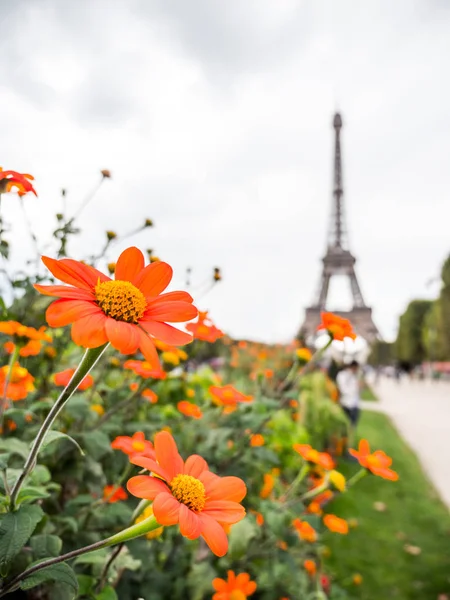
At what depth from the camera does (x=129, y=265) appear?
2.35 ft

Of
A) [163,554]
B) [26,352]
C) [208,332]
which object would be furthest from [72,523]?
[163,554]

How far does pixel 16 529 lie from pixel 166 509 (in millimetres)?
230

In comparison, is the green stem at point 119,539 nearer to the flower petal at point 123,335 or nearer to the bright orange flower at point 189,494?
the bright orange flower at point 189,494

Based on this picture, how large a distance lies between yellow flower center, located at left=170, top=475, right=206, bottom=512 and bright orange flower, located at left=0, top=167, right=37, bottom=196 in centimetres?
61

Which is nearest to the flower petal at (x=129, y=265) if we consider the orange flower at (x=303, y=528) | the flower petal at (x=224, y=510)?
the flower petal at (x=224, y=510)

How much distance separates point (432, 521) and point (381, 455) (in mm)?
3497

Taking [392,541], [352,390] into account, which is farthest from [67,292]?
[352,390]

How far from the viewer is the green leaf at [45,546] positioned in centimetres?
85

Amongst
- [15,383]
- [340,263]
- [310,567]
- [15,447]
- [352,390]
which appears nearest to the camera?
[15,447]

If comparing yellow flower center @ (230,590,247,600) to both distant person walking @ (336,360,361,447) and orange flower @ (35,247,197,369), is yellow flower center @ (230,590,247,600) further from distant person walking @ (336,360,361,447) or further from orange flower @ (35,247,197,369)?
distant person walking @ (336,360,361,447)

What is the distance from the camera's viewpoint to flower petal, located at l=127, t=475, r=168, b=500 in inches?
23.5

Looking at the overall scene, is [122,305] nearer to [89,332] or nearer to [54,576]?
[89,332]

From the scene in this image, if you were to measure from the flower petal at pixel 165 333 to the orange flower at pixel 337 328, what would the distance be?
80cm

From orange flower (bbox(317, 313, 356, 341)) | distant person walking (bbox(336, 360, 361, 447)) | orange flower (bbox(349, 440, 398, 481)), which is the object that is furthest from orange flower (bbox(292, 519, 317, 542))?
distant person walking (bbox(336, 360, 361, 447))
